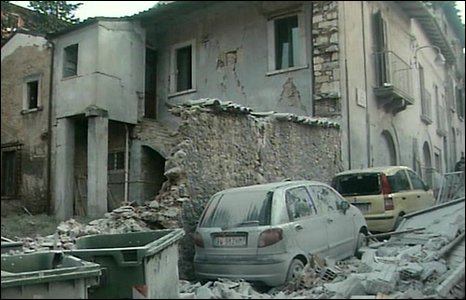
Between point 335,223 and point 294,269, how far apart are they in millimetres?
1528

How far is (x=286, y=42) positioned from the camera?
51.9ft

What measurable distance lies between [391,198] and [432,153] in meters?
13.1

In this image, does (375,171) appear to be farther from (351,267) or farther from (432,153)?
(432,153)

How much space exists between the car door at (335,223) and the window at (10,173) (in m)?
13.6

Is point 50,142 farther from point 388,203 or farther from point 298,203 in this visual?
point 298,203

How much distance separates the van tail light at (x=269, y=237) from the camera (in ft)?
23.2

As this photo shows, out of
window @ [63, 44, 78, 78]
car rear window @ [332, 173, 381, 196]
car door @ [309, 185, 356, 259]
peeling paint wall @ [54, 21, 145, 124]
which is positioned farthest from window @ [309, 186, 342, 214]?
window @ [63, 44, 78, 78]

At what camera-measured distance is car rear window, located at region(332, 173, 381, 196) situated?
10.9 metres

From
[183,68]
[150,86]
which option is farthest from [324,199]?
[150,86]

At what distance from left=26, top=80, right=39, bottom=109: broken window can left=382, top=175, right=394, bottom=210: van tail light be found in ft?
42.0

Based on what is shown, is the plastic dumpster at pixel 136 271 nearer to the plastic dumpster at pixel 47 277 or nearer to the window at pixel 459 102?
the plastic dumpster at pixel 47 277

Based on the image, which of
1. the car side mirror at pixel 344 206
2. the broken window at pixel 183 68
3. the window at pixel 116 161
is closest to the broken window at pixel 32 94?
the window at pixel 116 161

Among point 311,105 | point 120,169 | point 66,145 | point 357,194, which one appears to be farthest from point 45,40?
point 357,194

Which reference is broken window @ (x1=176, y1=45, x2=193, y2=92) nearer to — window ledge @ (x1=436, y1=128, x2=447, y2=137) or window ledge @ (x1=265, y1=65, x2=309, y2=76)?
window ledge @ (x1=265, y1=65, x2=309, y2=76)
